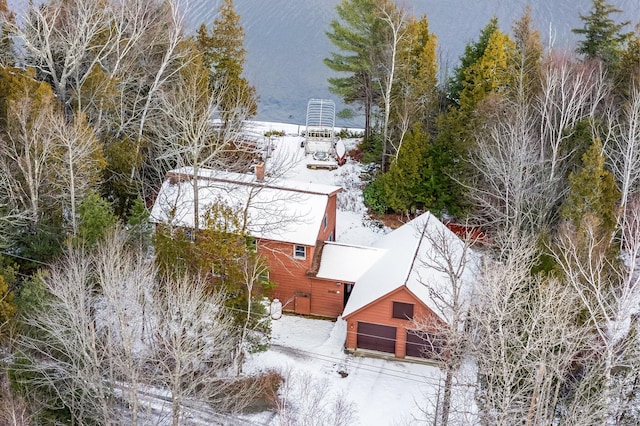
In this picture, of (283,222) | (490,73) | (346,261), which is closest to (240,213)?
(283,222)

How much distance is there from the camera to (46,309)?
22.2 m

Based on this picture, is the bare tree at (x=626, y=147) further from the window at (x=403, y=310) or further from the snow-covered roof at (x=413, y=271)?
the window at (x=403, y=310)

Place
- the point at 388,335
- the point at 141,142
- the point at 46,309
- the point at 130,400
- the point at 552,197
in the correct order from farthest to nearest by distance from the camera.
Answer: the point at 141,142
the point at 552,197
the point at 388,335
the point at 46,309
the point at 130,400

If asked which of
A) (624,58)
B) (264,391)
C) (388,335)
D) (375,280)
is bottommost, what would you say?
(264,391)

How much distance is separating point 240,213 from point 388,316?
7250 millimetres

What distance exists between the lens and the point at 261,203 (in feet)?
98.7

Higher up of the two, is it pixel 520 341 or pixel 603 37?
pixel 603 37

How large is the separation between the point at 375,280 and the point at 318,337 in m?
3.34

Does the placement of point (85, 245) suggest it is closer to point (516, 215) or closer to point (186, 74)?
point (186, 74)

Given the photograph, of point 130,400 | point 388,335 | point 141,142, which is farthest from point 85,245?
point 388,335

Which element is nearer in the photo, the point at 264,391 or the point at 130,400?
the point at 130,400

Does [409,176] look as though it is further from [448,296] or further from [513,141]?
[448,296]

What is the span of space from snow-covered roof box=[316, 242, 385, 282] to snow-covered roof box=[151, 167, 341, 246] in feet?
5.03

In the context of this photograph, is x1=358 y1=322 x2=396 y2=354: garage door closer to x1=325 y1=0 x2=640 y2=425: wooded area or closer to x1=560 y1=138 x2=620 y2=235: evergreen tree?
x1=325 y1=0 x2=640 y2=425: wooded area
